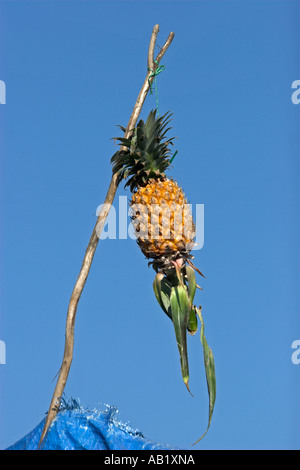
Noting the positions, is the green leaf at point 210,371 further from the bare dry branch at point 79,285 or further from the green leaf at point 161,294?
the bare dry branch at point 79,285

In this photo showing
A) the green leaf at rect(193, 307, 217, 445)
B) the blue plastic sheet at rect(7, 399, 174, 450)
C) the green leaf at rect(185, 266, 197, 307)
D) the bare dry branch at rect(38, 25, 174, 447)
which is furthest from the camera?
the green leaf at rect(185, 266, 197, 307)

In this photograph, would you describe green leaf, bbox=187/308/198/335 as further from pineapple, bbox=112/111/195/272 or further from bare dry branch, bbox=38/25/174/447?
bare dry branch, bbox=38/25/174/447

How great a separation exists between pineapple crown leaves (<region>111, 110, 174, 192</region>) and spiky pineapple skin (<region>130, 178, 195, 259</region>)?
0.28 meters

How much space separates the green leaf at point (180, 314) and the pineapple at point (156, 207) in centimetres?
22

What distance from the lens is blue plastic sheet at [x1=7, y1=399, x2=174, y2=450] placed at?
5.41 metres

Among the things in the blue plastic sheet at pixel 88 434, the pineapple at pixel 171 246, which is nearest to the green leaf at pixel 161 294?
the pineapple at pixel 171 246

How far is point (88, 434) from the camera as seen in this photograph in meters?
5.49

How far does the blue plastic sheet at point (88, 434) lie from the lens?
5406mm

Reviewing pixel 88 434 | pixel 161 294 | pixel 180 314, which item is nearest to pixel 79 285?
pixel 161 294

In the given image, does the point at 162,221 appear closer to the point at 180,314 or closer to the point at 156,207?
the point at 156,207

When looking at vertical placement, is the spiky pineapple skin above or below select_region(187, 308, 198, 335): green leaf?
above

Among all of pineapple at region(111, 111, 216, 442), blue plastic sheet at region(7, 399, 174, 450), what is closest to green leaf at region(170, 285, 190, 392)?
pineapple at region(111, 111, 216, 442)

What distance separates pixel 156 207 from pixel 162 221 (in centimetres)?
12
